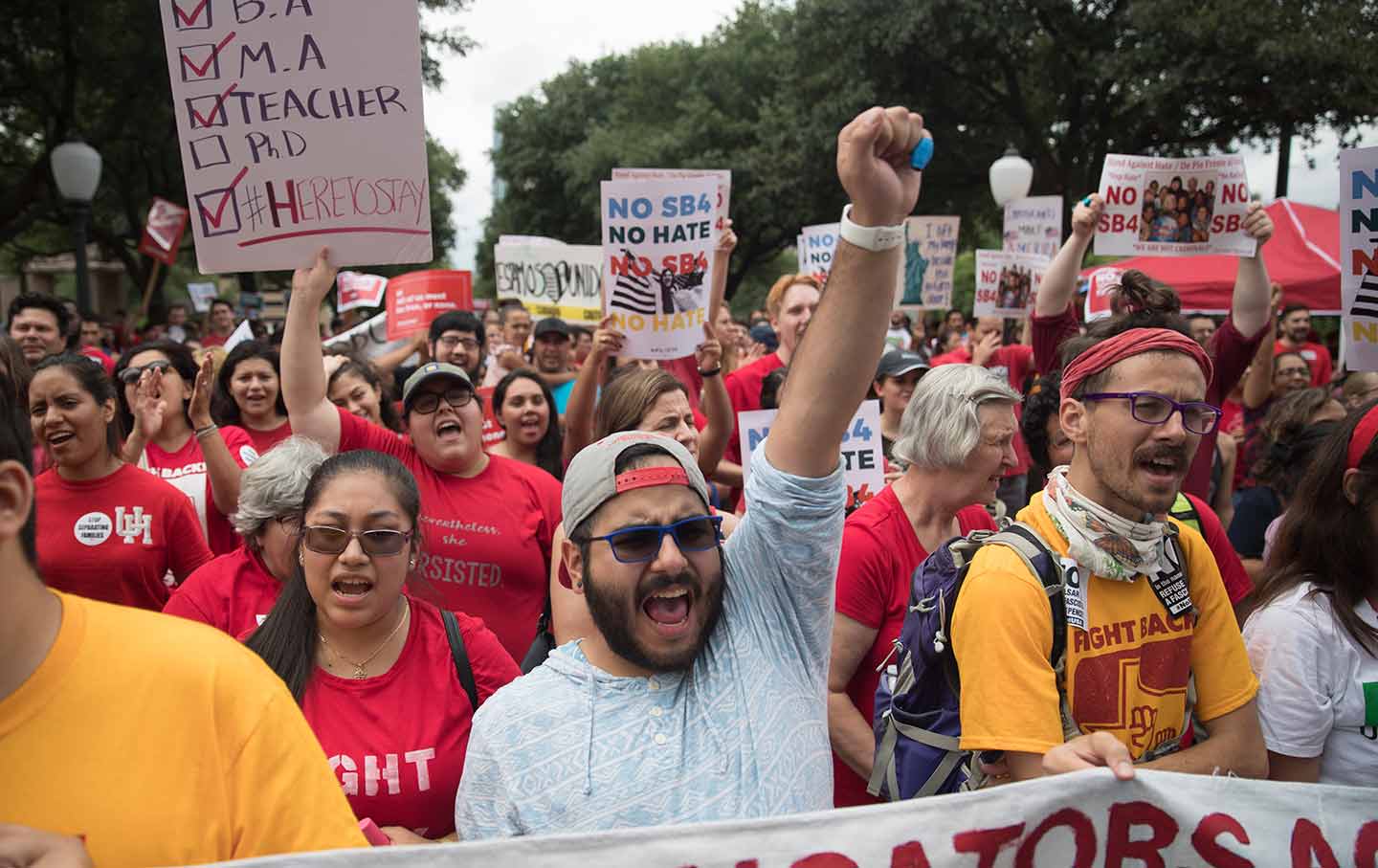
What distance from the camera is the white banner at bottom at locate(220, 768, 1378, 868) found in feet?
6.02

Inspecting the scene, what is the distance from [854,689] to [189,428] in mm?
3374

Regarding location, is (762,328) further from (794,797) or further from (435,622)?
(794,797)

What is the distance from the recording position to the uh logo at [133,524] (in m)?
4.08

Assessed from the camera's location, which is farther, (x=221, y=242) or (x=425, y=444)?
(x=425, y=444)

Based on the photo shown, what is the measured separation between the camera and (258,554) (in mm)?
3512

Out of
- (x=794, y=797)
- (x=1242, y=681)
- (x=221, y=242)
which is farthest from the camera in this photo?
(x=221, y=242)

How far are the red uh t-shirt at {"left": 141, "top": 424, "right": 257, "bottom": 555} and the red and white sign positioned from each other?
11589mm

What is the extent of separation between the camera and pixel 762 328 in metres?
12.2

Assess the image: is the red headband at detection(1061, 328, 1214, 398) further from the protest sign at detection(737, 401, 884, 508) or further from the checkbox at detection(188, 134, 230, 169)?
the checkbox at detection(188, 134, 230, 169)

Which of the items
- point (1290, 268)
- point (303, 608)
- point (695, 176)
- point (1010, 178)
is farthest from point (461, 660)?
point (1290, 268)

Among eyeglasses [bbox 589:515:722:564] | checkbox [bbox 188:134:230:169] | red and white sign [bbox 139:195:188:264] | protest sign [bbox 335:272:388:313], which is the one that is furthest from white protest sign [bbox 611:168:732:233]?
red and white sign [bbox 139:195:188:264]

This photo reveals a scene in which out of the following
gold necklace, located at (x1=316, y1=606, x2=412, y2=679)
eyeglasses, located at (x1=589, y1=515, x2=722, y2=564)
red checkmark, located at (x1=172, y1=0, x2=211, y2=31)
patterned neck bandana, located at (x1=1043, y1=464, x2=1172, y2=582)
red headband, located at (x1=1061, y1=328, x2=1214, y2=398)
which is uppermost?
red checkmark, located at (x1=172, y1=0, x2=211, y2=31)

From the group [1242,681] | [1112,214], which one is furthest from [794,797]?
[1112,214]

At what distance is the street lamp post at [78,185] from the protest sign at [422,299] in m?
3.75
